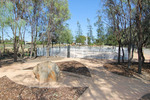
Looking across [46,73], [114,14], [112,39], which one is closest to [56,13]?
[114,14]

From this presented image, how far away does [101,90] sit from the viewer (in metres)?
4.84

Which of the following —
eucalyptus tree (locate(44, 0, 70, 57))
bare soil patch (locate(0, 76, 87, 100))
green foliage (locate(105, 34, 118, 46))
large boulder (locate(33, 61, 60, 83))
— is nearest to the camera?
bare soil patch (locate(0, 76, 87, 100))

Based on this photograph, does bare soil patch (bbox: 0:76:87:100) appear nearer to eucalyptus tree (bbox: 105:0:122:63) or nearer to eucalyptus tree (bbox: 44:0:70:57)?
eucalyptus tree (bbox: 105:0:122:63)

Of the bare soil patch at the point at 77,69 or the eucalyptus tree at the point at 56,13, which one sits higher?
the eucalyptus tree at the point at 56,13

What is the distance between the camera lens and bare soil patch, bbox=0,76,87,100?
4246 millimetres

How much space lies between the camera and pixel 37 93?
4535 mm

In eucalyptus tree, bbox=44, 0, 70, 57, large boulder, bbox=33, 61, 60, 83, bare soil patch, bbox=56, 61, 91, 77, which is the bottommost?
bare soil patch, bbox=56, 61, 91, 77

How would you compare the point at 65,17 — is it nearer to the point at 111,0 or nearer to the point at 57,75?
the point at 111,0

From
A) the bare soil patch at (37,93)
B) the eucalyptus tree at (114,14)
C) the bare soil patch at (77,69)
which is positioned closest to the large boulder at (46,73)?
Answer: the bare soil patch at (37,93)

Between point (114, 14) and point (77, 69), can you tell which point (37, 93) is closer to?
point (77, 69)

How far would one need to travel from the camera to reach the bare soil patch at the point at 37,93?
4246 mm

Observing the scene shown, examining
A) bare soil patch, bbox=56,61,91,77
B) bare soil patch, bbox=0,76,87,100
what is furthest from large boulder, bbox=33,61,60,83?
bare soil patch, bbox=56,61,91,77

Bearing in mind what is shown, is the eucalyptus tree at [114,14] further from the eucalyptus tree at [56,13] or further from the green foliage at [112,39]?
the eucalyptus tree at [56,13]

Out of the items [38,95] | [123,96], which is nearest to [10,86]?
[38,95]
